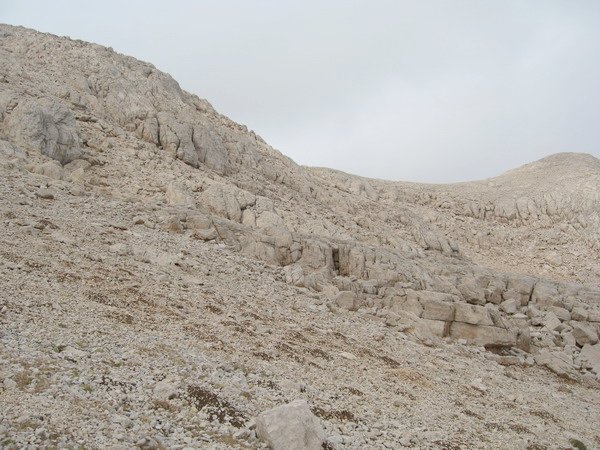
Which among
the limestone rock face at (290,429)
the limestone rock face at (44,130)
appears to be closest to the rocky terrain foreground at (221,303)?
the limestone rock face at (290,429)

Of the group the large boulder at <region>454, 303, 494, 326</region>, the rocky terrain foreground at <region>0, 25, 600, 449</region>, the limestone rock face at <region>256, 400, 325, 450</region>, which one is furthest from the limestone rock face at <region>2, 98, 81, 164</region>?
the limestone rock face at <region>256, 400, 325, 450</region>

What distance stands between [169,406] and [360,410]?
6456 mm

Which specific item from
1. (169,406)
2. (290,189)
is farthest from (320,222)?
(169,406)

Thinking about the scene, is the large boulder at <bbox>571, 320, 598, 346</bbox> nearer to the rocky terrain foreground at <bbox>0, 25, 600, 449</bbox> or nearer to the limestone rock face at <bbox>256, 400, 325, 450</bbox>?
the rocky terrain foreground at <bbox>0, 25, 600, 449</bbox>

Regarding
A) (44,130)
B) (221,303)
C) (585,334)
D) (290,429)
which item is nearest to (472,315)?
(585,334)

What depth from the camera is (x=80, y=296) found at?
60.0ft

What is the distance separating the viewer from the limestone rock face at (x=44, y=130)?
117 ft

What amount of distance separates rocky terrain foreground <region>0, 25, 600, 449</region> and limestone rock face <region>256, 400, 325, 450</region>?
0.05m

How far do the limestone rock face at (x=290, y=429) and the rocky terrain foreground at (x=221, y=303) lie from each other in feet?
0.15

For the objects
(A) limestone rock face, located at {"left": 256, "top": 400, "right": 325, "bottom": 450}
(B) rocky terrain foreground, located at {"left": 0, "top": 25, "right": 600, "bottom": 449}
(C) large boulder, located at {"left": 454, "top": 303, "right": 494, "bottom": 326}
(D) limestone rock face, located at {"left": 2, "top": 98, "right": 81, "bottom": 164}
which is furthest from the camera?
(D) limestone rock face, located at {"left": 2, "top": 98, "right": 81, "bottom": 164}

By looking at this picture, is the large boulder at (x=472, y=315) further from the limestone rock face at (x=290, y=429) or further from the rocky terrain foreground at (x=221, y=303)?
the limestone rock face at (x=290, y=429)

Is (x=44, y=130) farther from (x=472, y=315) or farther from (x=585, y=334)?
(x=585, y=334)

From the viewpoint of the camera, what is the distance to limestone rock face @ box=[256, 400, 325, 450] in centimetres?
1120

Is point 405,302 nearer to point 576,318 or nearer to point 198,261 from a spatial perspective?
point 198,261
